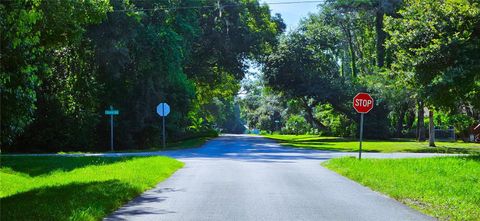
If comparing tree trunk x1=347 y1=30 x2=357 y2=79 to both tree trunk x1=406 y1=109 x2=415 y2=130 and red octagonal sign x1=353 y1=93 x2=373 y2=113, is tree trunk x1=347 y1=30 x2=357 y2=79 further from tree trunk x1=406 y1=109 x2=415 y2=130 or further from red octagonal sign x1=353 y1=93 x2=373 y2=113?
red octagonal sign x1=353 y1=93 x2=373 y2=113

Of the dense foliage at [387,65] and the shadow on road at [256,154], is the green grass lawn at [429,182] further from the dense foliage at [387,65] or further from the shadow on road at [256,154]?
the shadow on road at [256,154]

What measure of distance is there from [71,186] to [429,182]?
869 cm

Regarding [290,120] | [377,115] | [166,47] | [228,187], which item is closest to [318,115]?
[377,115]

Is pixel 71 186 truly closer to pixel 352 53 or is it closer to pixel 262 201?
pixel 262 201

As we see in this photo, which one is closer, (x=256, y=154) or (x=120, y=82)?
(x=256, y=154)

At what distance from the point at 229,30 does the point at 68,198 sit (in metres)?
41.0

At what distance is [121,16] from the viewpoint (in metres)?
32.5

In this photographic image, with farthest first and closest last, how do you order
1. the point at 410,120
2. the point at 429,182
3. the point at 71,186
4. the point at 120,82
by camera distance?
the point at 410,120 → the point at 120,82 → the point at 429,182 → the point at 71,186

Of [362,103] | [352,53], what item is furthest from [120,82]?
[352,53]

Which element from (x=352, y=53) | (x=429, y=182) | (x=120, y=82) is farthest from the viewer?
(x=352, y=53)

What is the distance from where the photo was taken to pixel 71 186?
13055 millimetres

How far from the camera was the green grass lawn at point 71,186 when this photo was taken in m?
9.12

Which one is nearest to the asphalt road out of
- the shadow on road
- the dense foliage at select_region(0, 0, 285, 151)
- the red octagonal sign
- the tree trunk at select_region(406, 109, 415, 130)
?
the red octagonal sign

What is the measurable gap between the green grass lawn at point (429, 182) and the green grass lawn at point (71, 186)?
5640 mm
